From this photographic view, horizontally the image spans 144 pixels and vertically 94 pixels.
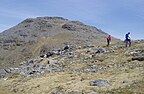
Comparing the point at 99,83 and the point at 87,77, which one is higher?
the point at 87,77

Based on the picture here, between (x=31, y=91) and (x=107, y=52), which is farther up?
(x=107, y=52)

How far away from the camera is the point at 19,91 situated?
3531 cm

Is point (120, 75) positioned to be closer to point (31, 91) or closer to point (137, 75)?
point (137, 75)

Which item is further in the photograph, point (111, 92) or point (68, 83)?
point (68, 83)

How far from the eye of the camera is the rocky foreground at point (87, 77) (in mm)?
30453

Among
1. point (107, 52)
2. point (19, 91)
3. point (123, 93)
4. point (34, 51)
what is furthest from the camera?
point (34, 51)

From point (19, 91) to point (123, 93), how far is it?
12.5m

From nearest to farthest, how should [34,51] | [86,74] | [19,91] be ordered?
[19,91] → [86,74] → [34,51]

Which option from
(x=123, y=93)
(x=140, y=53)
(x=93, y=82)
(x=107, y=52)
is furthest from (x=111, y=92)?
(x=107, y=52)

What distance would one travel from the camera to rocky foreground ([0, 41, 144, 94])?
3045cm

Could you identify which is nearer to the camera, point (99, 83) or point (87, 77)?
point (99, 83)

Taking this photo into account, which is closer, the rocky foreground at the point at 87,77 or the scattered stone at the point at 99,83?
the rocky foreground at the point at 87,77

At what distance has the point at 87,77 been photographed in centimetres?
3562

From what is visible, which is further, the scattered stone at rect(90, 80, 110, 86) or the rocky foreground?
the scattered stone at rect(90, 80, 110, 86)
